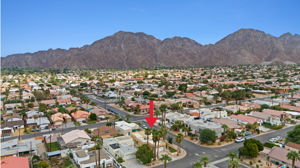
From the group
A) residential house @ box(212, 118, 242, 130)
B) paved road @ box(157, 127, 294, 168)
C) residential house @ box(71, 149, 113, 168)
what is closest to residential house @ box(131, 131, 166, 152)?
paved road @ box(157, 127, 294, 168)

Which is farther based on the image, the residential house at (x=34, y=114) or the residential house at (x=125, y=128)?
the residential house at (x=34, y=114)

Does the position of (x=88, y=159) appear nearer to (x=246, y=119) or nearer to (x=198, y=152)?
(x=198, y=152)

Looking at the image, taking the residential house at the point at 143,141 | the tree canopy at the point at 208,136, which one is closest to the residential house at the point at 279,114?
the tree canopy at the point at 208,136

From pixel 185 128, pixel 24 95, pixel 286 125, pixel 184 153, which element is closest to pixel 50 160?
pixel 184 153

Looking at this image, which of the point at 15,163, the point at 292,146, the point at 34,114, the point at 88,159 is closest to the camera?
the point at 15,163

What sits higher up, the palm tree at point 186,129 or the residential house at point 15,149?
the palm tree at point 186,129

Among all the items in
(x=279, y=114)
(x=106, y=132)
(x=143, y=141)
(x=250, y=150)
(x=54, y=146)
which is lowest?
(x=54, y=146)

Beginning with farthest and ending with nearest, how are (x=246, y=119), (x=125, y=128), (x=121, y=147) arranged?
(x=246, y=119) → (x=125, y=128) → (x=121, y=147)

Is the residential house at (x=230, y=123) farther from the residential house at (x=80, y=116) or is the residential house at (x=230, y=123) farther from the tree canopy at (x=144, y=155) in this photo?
the residential house at (x=80, y=116)

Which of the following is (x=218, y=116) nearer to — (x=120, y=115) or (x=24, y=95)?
(x=120, y=115)

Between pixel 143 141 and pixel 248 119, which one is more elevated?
pixel 248 119

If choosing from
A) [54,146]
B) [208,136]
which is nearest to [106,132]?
[54,146]

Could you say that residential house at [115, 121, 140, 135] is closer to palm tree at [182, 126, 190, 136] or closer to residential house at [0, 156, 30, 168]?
palm tree at [182, 126, 190, 136]
